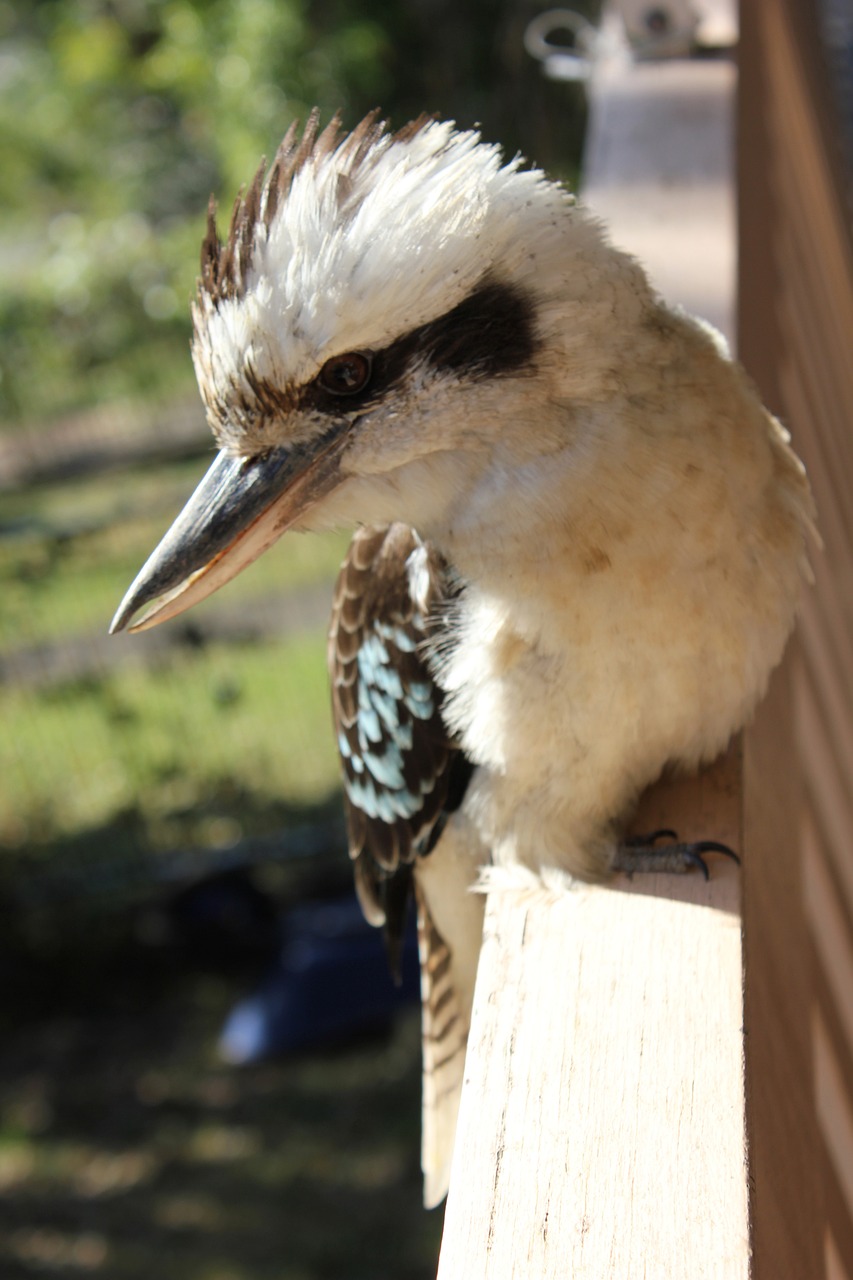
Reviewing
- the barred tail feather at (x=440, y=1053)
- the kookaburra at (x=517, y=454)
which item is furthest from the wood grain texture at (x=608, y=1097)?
the barred tail feather at (x=440, y=1053)

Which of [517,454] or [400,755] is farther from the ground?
[517,454]

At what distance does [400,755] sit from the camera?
1656mm

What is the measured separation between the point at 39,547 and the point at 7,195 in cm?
929

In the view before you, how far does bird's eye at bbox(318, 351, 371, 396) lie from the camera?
3.78 ft

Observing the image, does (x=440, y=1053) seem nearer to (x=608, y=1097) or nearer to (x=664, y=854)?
(x=664, y=854)

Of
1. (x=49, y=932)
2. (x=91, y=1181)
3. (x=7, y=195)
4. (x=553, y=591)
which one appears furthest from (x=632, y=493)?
(x=7, y=195)

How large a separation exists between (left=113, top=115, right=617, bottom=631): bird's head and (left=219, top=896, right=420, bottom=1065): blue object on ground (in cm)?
330

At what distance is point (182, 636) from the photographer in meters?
5.22

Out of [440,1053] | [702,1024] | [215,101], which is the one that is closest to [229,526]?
[702,1024]

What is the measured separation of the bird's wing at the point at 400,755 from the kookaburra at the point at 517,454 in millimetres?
190

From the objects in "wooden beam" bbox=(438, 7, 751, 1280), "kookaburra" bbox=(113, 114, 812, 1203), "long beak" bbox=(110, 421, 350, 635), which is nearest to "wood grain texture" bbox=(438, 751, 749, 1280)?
"wooden beam" bbox=(438, 7, 751, 1280)

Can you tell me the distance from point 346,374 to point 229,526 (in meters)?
0.17

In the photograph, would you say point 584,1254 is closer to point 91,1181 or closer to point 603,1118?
point 603,1118

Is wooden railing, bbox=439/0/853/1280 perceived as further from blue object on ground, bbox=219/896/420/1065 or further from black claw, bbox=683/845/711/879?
blue object on ground, bbox=219/896/420/1065
